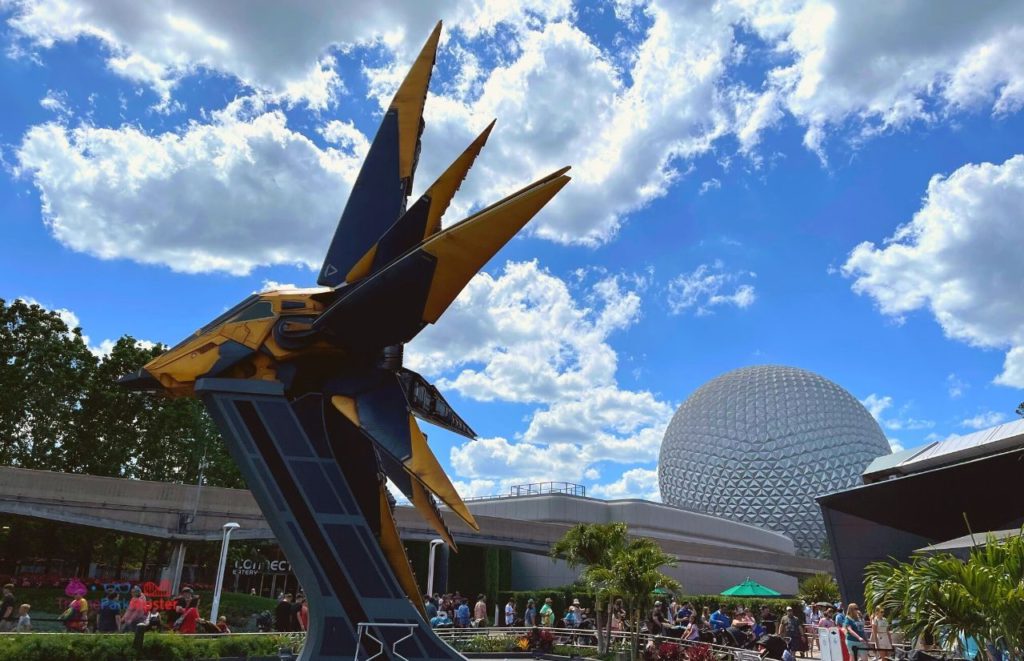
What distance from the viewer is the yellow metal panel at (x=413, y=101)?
13492 mm

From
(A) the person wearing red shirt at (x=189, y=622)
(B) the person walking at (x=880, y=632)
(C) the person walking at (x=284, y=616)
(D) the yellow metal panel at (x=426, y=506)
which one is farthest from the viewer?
(C) the person walking at (x=284, y=616)

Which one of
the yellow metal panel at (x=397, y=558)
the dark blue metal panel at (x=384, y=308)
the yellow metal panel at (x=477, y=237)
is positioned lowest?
the yellow metal panel at (x=397, y=558)

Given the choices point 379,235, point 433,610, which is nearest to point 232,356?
point 379,235

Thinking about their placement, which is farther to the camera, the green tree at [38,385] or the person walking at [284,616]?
the green tree at [38,385]

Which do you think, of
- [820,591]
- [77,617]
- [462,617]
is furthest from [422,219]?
[820,591]

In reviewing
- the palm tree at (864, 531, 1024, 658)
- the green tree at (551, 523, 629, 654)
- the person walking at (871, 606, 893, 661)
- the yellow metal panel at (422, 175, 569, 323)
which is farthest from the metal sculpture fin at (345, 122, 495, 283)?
the green tree at (551, 523, 629, 654)

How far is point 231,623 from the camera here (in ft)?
86.3

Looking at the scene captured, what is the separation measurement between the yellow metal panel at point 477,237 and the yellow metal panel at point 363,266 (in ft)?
4.77

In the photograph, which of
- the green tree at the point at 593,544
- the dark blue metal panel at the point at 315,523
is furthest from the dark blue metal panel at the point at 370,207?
the green tree at the point at 593,544

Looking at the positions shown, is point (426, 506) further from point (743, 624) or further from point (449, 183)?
point (743, 624)

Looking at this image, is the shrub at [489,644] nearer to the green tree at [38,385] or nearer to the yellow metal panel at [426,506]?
the yellow metal panel at [426,506]

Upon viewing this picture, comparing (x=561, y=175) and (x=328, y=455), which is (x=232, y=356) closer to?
(x=328, y=455)

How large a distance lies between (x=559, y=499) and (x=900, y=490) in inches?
864

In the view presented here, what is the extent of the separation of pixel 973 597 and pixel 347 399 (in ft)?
28.5
